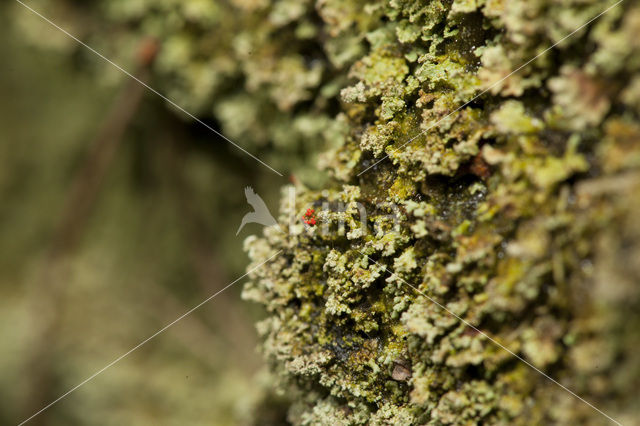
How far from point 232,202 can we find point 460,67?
126cm

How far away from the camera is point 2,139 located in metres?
2.33

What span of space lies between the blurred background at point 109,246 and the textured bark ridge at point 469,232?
0.77 meters

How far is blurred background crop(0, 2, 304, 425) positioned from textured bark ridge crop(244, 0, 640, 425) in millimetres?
766

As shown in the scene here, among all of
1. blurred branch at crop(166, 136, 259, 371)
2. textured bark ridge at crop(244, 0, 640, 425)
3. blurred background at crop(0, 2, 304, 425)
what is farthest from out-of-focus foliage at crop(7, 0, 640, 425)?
blurred branch at crop(166, 136, 259, 371)

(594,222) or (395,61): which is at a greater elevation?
(395,61)

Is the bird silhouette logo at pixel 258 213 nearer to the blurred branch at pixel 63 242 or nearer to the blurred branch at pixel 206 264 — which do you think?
the blurred branch at pixel 206 264

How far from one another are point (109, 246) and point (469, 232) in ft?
6.15

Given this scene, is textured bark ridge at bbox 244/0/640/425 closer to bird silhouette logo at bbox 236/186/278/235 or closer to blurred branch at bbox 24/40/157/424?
bird silhouette logo at bbox 236/186/278/235

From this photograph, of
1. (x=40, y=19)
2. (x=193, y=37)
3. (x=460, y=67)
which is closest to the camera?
(x=460, y=67)

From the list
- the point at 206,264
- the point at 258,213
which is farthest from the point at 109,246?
the point at 258,213

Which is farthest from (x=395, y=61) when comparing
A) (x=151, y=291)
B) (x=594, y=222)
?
(x=151, y=291)

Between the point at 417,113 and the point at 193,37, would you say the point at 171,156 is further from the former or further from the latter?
the point at 417,113

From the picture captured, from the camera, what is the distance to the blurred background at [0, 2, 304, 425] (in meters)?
2.02

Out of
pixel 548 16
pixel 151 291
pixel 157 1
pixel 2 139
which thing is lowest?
pixel 548 16
